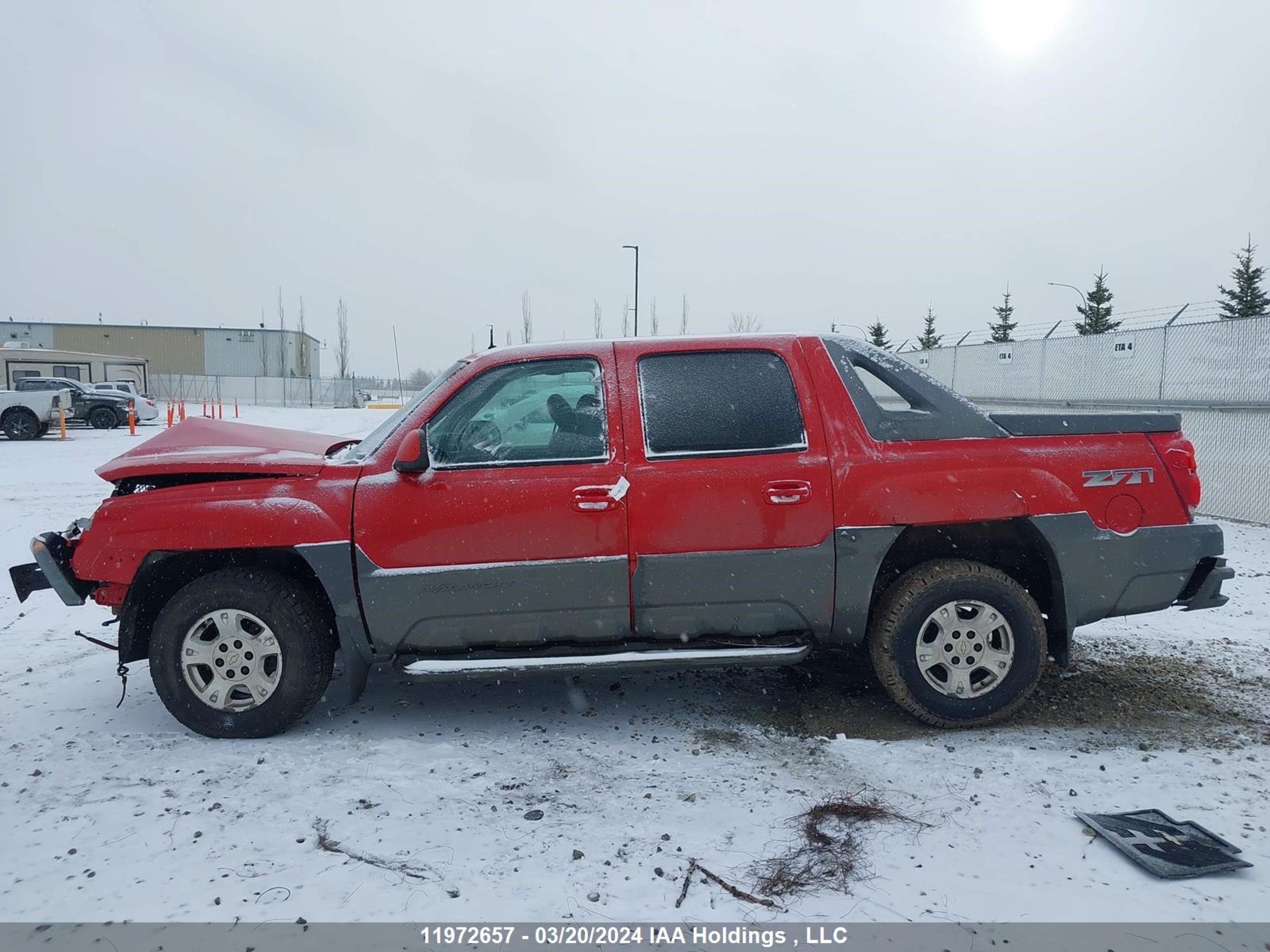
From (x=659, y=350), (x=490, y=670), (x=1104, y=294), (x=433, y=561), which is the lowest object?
(x=490, y=670)

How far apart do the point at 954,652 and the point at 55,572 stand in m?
4.21

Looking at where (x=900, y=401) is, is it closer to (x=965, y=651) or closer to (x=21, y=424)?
(x=965, y=651)

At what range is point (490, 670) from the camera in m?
3.60

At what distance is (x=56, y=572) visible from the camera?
3.83 meters

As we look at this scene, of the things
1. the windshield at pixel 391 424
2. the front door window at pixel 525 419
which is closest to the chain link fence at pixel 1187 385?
the front door window at pixel 525 419

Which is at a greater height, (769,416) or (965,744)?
(769,416)

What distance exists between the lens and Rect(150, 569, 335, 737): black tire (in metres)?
3.70

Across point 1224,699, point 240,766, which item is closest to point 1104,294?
point 1224,699

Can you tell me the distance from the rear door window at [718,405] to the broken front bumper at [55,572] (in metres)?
2.80

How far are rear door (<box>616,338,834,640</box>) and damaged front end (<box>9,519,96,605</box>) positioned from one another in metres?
2.62

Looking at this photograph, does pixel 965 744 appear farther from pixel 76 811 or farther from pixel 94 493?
pixel 94 493

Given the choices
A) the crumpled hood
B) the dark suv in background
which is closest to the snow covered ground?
the crumpled hood
